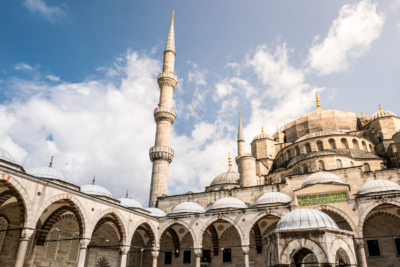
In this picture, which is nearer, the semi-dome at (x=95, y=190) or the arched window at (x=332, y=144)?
the semi-dome at (x=95, y=190)

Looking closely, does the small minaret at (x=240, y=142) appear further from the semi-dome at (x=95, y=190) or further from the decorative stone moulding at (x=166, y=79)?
the semi-dome at (x=95, y=190)

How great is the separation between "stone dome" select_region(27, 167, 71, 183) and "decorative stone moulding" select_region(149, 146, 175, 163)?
7535 millimetres

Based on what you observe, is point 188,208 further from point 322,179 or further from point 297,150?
point 297,150

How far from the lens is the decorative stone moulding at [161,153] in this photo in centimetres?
2261

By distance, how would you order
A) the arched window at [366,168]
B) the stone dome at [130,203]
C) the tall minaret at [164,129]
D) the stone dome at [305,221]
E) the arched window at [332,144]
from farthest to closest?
the tall minaret at [164,129]
the arched window at [332,144]
the arched window at [366,168]
the stone dome at [130,203]
the stone dome at [305,221]

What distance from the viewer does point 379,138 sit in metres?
23.0

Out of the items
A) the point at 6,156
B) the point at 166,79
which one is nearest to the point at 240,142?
the point at 166,79

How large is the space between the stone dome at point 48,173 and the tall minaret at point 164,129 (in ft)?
24.3

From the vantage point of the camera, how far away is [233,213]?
52.8ft

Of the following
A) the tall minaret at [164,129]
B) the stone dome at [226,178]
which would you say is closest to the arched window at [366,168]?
the stone dome at [226,178]

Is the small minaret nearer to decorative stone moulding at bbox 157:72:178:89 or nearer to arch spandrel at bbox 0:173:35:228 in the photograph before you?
decorative stone moulding at bbox 157:72:178:89

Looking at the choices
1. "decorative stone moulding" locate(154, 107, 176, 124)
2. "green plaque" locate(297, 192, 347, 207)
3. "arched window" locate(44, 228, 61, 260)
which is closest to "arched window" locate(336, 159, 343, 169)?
"green plaque" locate(297, 192, 347, 207)

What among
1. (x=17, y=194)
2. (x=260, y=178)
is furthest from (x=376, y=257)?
(x=17, y=194)

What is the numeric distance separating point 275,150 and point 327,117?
5573 mm
